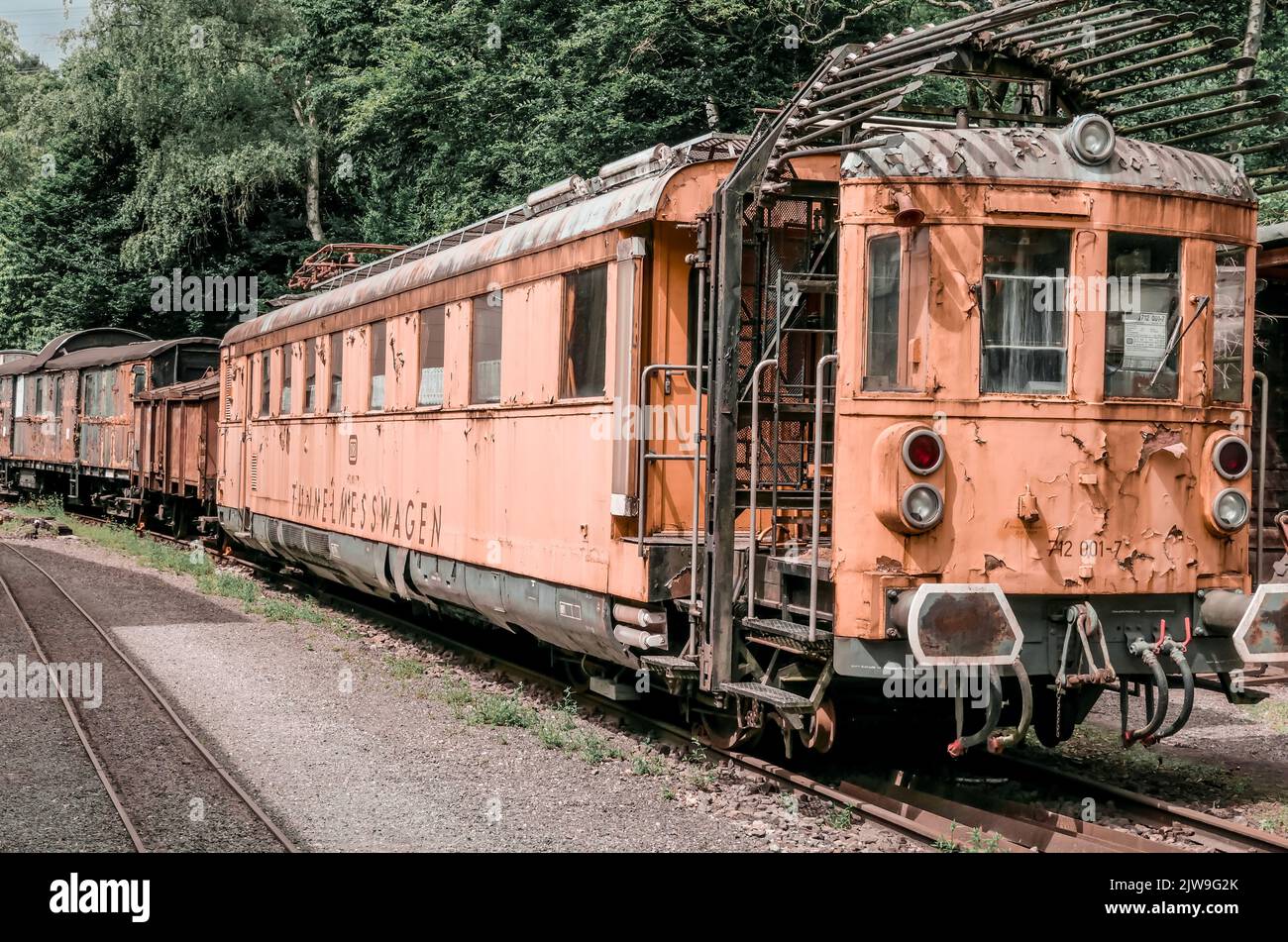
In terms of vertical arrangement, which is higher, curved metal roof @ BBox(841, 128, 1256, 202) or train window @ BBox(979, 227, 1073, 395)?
curved metal roof @ BBox(841, 128, 1256, 202)

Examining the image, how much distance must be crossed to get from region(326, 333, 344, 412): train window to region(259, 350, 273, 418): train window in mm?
2954

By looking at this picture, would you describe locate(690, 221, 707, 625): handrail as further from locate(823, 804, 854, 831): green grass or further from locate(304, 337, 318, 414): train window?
locate(304, 337, 318, 414): train window

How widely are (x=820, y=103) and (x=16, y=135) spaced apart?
4389 cm

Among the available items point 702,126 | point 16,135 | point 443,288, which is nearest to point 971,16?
point 443,288

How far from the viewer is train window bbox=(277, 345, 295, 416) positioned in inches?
652

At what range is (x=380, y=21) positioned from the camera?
A: 3241cm

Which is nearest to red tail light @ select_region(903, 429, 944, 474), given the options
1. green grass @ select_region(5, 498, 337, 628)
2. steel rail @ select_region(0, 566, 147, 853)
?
steel rail @ select_region(0, 566, 147, 853)

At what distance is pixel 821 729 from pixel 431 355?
18.5 feet

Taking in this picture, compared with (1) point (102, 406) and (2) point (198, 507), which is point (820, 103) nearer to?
(2) point (198, 507)

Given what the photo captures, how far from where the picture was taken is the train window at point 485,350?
1049 cm

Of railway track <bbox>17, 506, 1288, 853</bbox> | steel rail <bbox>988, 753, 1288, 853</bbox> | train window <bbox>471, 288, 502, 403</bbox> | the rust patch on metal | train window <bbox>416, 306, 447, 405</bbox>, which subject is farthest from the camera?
train window <bbox>416, 306, 447, 405</bbox>

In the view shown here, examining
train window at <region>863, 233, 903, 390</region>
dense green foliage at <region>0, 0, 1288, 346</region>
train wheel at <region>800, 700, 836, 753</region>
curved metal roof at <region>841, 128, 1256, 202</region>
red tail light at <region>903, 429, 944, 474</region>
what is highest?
dense green foliage at <region>0, 0, 1288, 346</region>

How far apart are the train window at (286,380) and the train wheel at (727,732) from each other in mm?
9301

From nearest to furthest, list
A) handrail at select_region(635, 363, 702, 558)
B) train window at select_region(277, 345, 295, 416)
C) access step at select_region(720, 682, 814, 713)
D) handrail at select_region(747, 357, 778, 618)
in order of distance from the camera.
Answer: access step at select_region(720, 682, 814, 713) → handrail at select_region(747, 357, 778, 618) → handrail at select_region(635, 363, 702, 558) → train window at select_region(277, 345, 295, 416)
